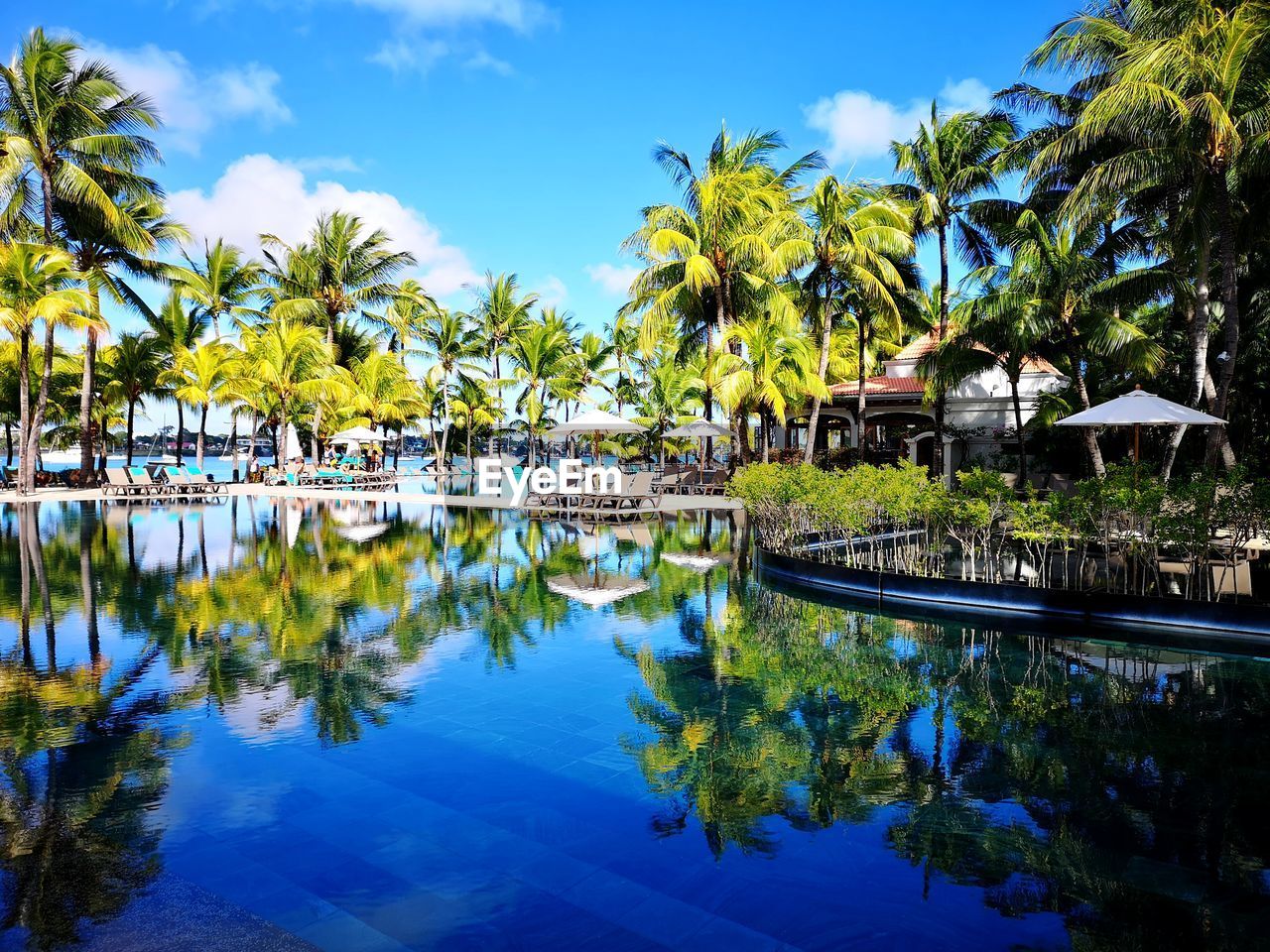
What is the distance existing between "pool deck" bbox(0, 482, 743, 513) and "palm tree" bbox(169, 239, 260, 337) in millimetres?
8602

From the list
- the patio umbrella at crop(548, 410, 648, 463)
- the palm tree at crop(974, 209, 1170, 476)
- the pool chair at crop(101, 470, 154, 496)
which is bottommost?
the pool chair at crop(101, 470, 154, 496)

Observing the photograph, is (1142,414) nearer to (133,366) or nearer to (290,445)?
(290,445)

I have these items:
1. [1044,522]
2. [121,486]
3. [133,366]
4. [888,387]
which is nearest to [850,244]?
[888,387]

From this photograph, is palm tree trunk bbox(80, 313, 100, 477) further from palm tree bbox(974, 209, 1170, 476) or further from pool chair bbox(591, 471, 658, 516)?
palm tree bbox(974, 209, 1170, 476)

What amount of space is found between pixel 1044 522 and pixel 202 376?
30.4 m

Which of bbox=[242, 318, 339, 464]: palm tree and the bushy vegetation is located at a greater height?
bbox=[242, 318, 339, 464]: palm tree

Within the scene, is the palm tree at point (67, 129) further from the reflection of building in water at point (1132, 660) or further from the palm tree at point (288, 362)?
the reflection of building in water at point (1132, 660)

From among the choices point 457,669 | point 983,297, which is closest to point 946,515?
point 457,669

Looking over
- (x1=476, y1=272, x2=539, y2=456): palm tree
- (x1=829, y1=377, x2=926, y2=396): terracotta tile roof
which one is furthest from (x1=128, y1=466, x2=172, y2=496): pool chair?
(x1=829, y1=377, x2=926, y2=396): terracotta tile roof

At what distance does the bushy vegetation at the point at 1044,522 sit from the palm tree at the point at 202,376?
2555cm

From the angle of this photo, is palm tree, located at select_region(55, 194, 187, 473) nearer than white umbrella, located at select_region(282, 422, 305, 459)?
Yes

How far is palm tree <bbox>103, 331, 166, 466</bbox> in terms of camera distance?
106 feet

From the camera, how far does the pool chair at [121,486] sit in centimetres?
2509

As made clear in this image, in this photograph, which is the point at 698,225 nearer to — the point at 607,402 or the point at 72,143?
the point at 72,143
